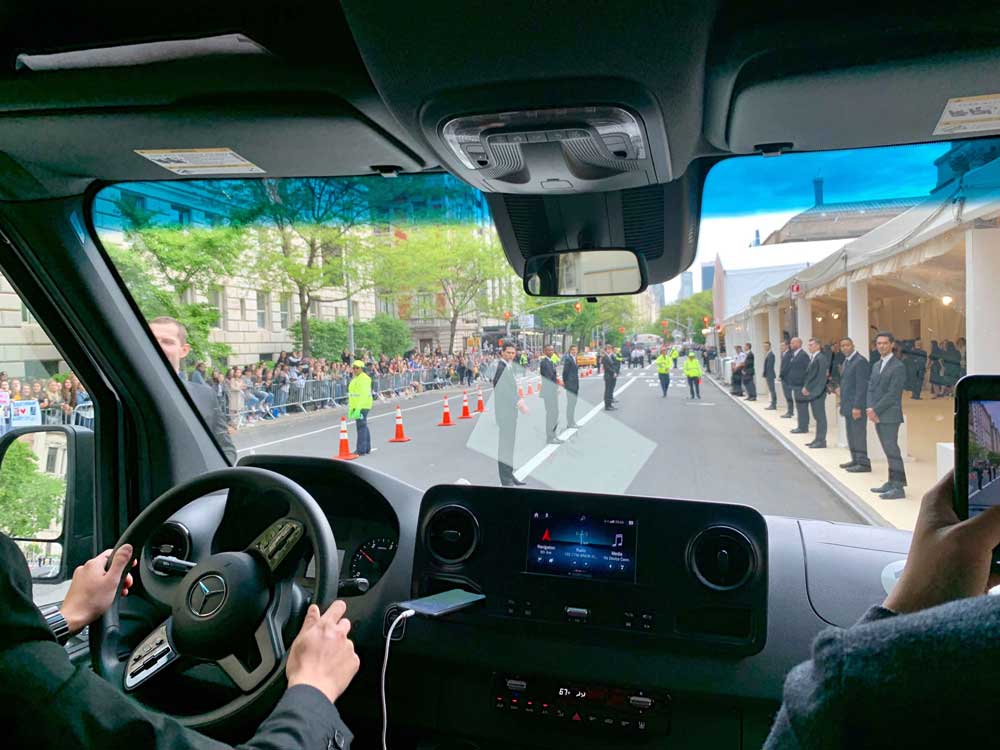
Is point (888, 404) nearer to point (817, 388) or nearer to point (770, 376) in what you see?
point (817, 388)

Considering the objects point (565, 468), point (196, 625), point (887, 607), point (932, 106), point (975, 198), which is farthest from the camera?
point (565, 468)

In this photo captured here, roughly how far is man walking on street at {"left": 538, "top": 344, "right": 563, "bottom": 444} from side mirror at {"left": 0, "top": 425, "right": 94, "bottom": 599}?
6.74 ft

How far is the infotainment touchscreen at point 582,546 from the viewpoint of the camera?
230 centimetres

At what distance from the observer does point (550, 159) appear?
2.02m

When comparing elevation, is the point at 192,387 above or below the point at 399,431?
above

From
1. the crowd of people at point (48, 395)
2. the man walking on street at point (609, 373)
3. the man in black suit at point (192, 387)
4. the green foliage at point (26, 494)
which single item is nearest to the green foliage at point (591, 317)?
the man walking on street at point (609, 373)

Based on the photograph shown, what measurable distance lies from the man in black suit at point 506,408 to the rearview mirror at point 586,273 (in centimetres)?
56

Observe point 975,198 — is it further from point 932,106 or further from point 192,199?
point 192,199

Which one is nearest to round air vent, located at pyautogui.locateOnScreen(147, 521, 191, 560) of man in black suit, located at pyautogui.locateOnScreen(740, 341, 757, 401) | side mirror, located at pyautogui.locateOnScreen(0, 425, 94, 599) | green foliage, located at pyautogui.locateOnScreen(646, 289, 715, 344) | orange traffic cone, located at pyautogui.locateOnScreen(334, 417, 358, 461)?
side mirror, located at pyautogui.locateOnScreen(0, 425, 94, 599)

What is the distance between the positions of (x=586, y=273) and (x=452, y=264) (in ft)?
2.36

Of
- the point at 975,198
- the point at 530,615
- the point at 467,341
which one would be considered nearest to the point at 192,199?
the point at 467,341

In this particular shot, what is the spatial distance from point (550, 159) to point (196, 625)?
4.97 ft

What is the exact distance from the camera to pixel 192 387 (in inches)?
128

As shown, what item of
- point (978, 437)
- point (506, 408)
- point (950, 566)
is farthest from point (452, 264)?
point (950, 566)
